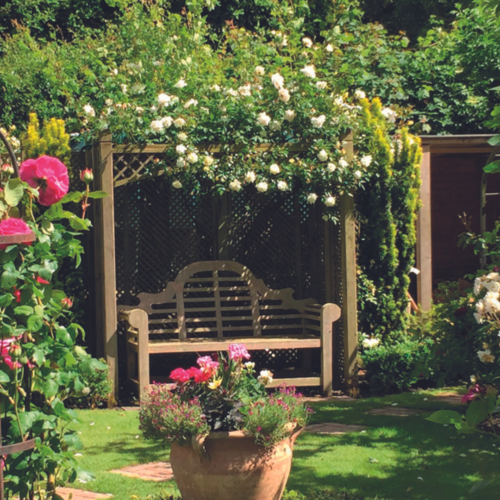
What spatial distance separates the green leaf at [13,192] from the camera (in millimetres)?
2895

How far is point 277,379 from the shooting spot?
7910 mm

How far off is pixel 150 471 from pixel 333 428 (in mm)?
1668

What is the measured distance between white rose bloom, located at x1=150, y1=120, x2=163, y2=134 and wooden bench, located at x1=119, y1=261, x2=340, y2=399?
4.69ft

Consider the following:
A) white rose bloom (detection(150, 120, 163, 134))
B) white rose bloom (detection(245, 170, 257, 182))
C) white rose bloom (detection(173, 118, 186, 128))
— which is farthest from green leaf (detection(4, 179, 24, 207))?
white rose bloom (detection(245, 170, 257, 182))

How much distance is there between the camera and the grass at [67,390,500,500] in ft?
15.6

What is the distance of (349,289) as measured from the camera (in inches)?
312

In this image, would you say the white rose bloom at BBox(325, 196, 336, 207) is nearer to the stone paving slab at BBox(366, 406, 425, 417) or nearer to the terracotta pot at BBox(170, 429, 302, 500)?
→ the stone paving slab at BBox(366, 406, 425, 417)

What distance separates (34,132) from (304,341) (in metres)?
2.97

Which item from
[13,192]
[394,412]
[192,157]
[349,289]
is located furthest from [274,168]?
[13,192]

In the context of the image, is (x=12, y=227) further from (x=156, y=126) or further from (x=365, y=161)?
(x=365, y=161)

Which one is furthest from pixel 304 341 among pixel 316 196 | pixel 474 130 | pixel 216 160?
pixel 474 130

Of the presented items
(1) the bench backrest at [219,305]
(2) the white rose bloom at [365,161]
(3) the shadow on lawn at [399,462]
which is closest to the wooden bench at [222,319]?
(1) the bench backrest at [219,305]

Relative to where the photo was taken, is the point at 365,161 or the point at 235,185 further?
the point at 365,161

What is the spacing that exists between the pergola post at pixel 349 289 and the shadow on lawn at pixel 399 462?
1.39m
